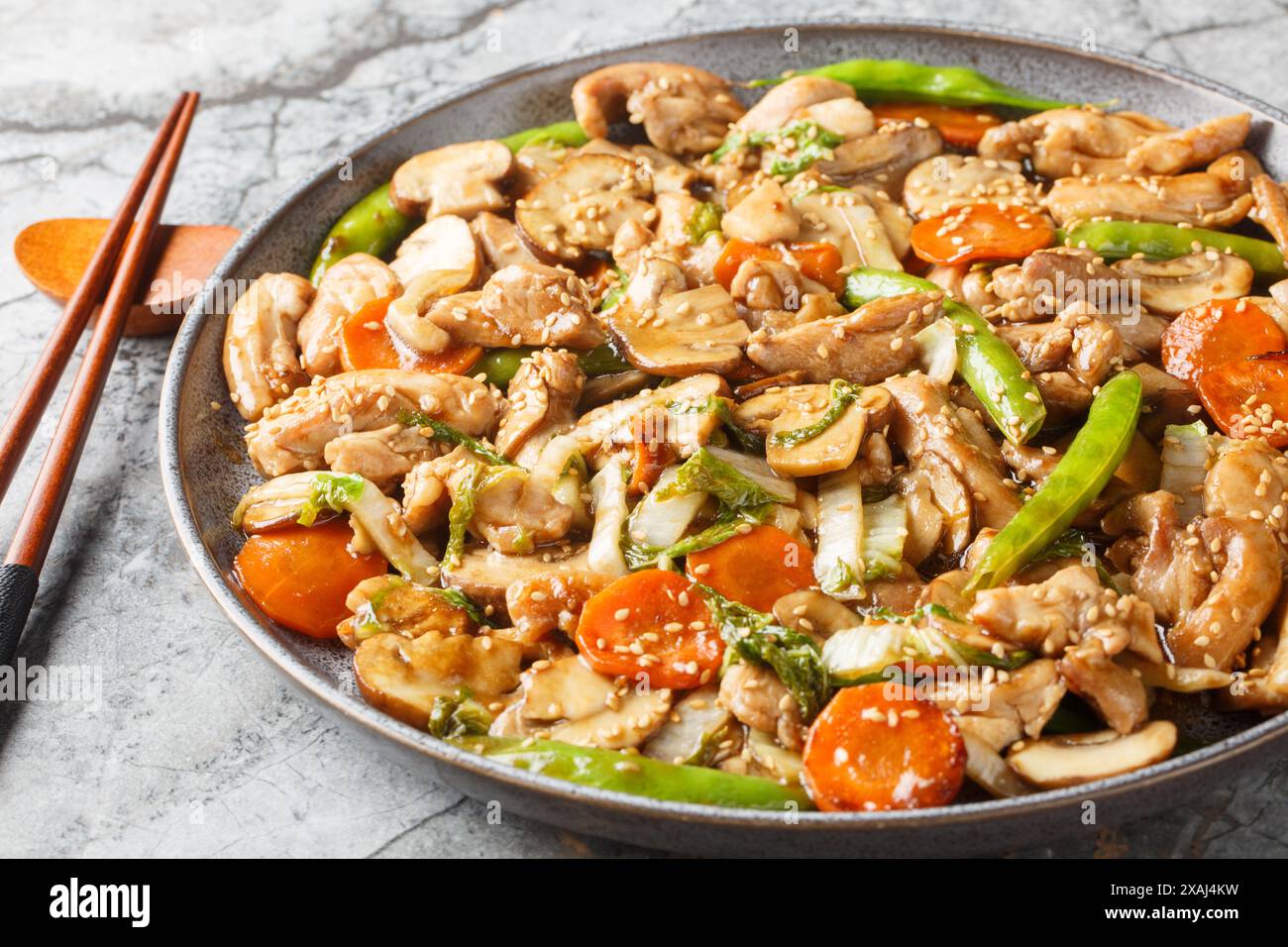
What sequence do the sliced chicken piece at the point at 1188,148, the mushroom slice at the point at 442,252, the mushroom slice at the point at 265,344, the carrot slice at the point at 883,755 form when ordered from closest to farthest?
1. the carrot slice at the point at 883,755
2. the mushroom slice at the point at 265,344
3. the mushroom slice at the point at 442,252
4. the sliced chicken piece at the point at 1188,148

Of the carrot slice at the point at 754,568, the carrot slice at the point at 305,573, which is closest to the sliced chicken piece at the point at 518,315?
the carrot slice at the point at 305,573

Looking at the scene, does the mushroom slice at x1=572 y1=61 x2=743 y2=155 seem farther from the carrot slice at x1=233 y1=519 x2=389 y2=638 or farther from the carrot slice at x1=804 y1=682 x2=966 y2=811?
the carrot slice at x1=804 y1=682 x2=966 y2=811

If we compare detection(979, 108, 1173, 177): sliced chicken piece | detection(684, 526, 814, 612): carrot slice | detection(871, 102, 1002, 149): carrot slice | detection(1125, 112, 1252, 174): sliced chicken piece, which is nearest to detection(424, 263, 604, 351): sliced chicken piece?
detection(684, 526, 814, 612): carrot slice

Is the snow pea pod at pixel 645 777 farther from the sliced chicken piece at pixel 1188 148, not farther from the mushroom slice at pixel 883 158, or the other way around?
the sliced chicken piece at pixel 1188 148

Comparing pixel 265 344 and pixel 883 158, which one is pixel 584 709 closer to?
pixel 265 344

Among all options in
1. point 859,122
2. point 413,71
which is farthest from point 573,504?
point 413,71
